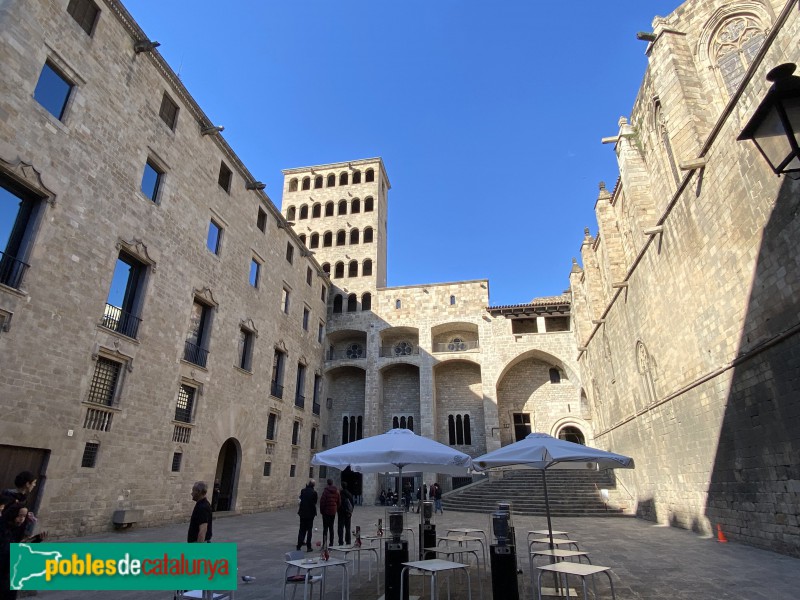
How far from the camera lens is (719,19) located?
11.3 metres

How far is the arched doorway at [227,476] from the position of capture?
16219 millimetres

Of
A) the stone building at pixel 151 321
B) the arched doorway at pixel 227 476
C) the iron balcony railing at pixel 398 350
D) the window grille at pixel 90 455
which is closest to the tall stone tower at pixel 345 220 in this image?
the iron balcony railing at pixel 398 350

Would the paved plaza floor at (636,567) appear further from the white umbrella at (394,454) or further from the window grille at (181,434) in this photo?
the window grille at (181,434)

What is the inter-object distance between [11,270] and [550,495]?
18.8 metres

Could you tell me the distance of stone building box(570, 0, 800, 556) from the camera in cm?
737

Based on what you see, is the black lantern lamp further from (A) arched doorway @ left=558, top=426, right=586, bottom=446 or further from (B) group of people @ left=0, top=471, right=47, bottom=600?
(A) arched doorway @ left=558, top=426, right=586, bottom=446

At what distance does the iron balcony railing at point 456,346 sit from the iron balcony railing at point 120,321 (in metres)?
19.4

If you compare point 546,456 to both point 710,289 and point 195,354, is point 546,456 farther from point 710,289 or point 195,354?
point 195,354

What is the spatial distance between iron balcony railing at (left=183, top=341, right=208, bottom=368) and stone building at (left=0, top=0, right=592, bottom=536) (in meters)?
0.06

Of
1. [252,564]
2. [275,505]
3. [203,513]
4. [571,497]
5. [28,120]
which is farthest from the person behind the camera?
[275,505]

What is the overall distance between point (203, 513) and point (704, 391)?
10.5 m

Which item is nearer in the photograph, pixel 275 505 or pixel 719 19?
pixel 719 19

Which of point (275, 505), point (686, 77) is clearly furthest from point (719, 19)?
point (275, 505)

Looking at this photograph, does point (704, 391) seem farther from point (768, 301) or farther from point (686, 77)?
point (686, 77)
